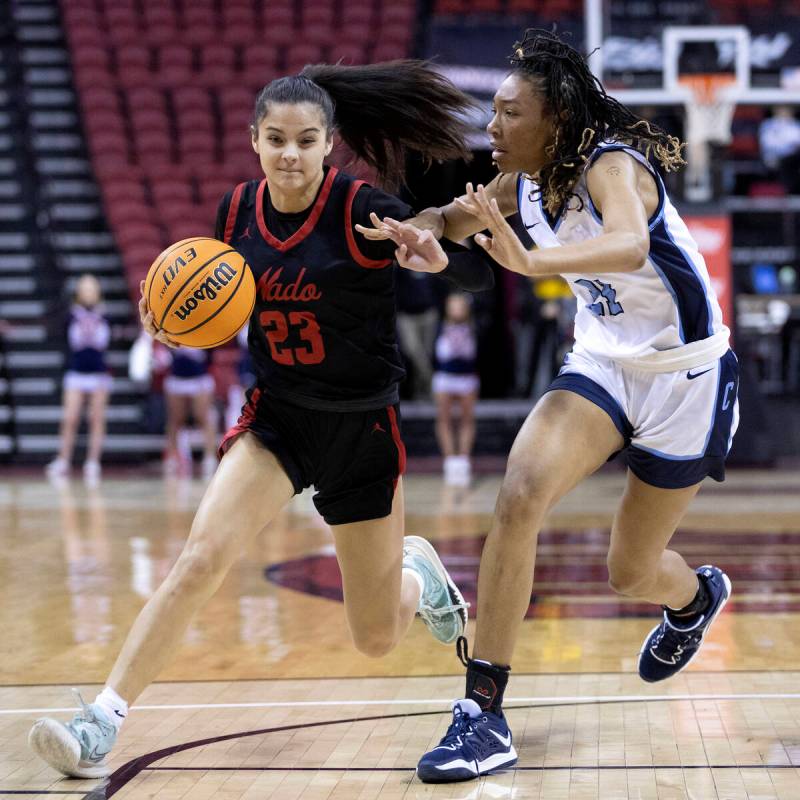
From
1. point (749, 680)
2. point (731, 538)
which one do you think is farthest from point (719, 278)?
point (749, 680)

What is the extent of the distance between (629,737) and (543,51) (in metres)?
1.99

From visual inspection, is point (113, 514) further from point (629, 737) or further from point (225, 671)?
point (629, 737)

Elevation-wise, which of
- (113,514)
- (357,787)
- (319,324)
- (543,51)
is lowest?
(113,514)

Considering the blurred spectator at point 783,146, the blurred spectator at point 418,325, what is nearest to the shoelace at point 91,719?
the blurred spectator at point 418,325

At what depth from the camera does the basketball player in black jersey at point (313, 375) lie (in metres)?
3.64

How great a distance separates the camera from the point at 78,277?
53.4 feet

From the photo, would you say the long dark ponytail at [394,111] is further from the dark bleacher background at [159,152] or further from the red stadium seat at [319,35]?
the red stadium seat at [319,35]

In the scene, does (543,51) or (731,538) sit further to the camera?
(731,538)

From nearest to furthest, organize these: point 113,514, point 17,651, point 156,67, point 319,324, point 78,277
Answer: point 319,324, point 17,651, point 113,514, point 78,277, point 156,67

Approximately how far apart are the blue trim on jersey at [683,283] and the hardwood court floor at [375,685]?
1183mm

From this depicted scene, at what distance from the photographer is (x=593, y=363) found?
4.05 m

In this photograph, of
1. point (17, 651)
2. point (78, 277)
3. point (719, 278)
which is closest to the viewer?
point (17, 651)

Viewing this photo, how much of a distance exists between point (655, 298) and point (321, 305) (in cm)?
97

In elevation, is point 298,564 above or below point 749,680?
below
